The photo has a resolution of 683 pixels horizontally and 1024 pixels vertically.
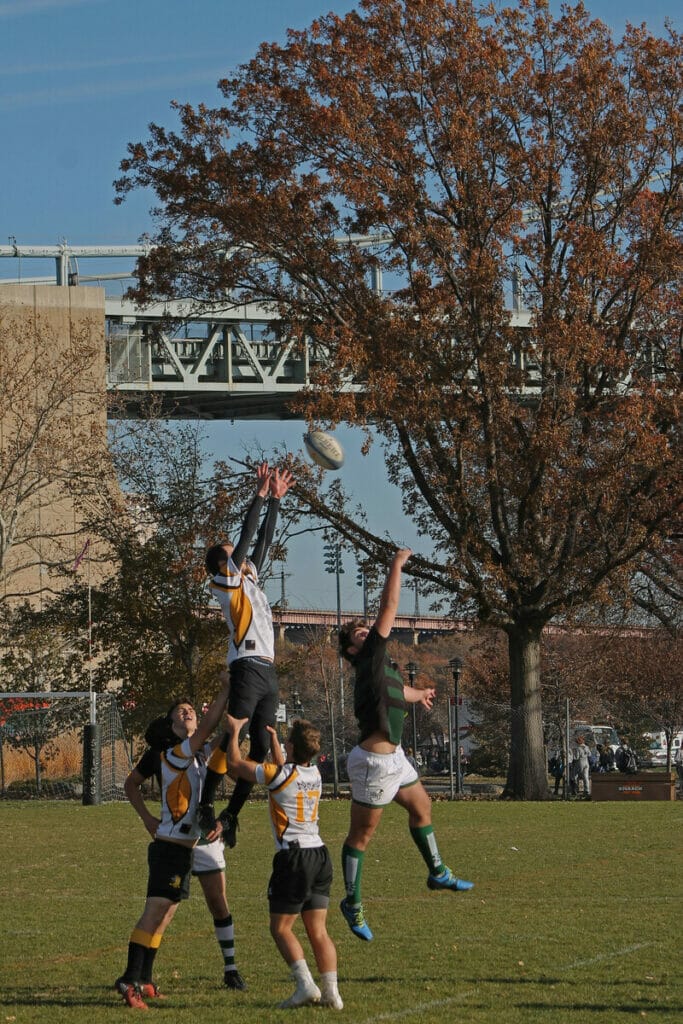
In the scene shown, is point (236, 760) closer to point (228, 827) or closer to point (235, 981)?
point (228, 827)

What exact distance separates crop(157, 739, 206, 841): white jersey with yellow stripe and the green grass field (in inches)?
43.0

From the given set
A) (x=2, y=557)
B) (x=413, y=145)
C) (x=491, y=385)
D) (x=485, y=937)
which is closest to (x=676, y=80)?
(x=413, y=145)

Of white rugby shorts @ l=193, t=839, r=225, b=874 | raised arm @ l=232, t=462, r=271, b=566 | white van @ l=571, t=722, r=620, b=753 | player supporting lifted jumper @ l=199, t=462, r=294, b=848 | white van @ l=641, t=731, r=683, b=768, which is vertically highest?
raised arm @ l=232, t=462, r=271, b=566

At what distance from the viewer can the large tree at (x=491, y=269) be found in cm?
3294

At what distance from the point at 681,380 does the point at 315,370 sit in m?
8.45

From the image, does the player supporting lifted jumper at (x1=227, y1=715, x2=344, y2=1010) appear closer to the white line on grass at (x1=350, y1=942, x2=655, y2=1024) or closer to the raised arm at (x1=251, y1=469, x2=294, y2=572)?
the white line on grass at (x1=350, y1=942, x2=655, y2=1024)

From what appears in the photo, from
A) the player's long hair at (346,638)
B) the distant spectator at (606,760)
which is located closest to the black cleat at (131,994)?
the player's long hair at (346,638)

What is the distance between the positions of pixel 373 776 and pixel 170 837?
5.00 feet

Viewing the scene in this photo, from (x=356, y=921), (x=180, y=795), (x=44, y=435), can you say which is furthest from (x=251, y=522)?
(x=44, y=435)

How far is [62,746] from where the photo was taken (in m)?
44.1

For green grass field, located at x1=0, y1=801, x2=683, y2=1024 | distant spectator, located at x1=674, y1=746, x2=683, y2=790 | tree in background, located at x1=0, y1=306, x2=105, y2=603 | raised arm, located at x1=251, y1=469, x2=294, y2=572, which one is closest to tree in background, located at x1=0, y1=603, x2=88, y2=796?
tree in background, located at x1=0, y1=306, x2=105, y2=603

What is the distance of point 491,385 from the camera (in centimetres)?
3322

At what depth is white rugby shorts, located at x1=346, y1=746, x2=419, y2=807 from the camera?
1028 cm

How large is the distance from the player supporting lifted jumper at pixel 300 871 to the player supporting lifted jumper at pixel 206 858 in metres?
0.76
